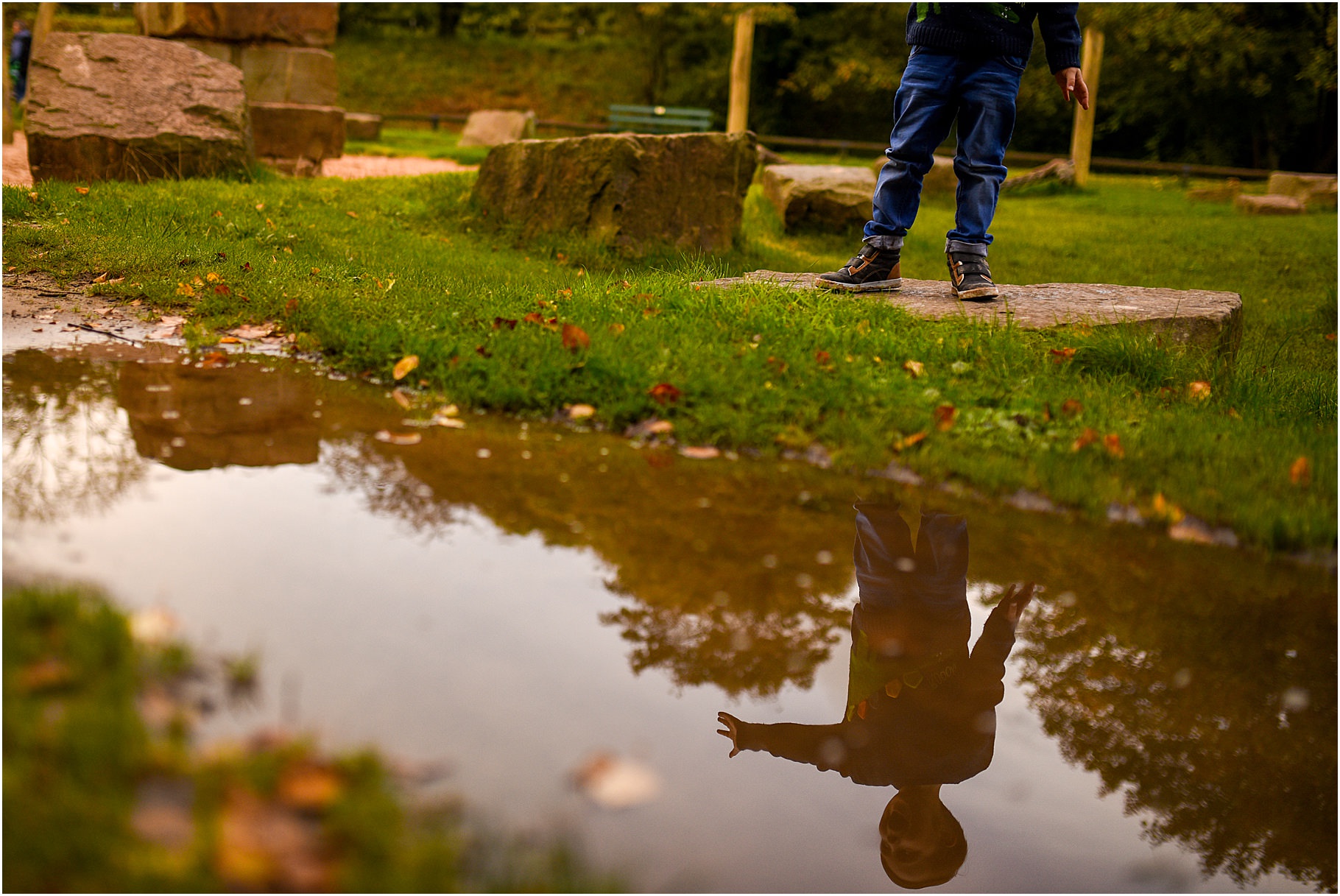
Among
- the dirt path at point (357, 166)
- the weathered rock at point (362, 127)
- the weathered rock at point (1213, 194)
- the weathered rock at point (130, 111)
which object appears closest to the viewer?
the weathered rock at point (130, 111)

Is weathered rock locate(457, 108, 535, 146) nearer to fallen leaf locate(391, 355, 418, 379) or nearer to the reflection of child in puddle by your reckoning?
fallen leaf locate(391, 355, 418, 379)

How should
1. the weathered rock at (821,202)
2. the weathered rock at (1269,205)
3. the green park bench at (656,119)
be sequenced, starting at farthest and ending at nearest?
the green park bench at (656,119), the weathered rock at (1269,205), the weathered rock at (821,202)

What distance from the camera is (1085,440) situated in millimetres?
3012

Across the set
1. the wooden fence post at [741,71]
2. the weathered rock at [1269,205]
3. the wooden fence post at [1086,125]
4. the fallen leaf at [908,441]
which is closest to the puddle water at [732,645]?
the fallen leaf at [908,441]

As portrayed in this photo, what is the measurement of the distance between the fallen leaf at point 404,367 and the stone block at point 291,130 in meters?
7.66

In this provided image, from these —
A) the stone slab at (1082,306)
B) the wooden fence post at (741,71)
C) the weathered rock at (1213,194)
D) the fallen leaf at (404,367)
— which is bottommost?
the fallen leaf at (404,367)

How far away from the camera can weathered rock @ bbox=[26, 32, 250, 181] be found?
7.14m

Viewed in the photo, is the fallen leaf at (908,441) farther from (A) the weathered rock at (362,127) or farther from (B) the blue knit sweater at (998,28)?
(A) the weathered rock at (362,127)

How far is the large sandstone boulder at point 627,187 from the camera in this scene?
704 centimetres

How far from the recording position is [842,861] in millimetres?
1504

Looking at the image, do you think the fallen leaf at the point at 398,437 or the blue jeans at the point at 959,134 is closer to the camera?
the fallen leaf at the point at 398,437

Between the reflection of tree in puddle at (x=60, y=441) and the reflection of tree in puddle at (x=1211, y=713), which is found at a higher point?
the reflection of tree in puddle at (x=60, y=441)

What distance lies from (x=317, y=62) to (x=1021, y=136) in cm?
2177

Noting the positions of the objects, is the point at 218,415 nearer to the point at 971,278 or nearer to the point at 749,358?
the point at 749,358
